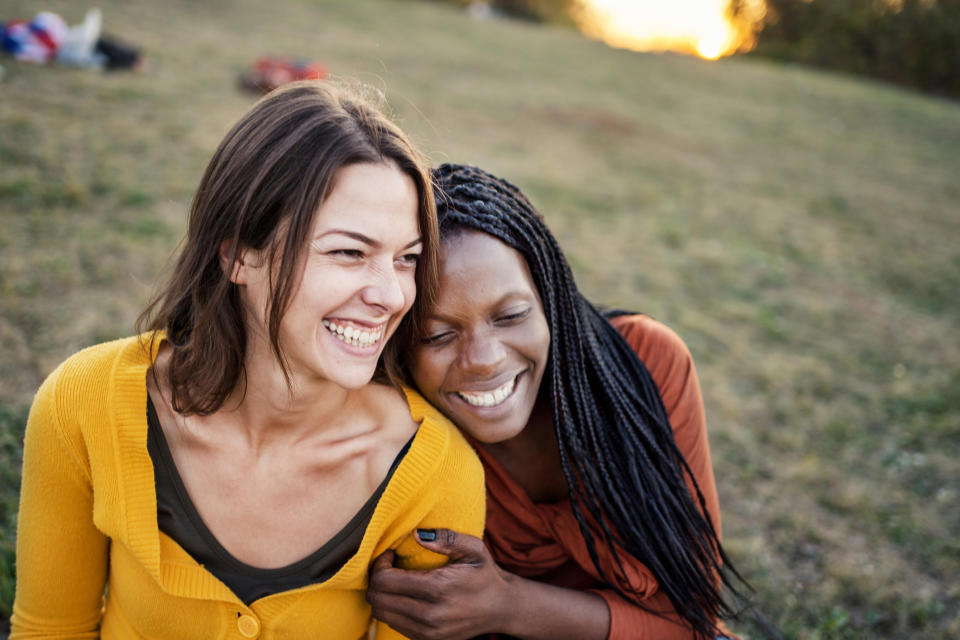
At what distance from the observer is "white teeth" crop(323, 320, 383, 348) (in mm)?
1628

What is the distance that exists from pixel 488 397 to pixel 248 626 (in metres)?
0.87

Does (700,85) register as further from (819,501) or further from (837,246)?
(819,501)

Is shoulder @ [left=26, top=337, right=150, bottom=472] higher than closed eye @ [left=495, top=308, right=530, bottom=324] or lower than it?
lower

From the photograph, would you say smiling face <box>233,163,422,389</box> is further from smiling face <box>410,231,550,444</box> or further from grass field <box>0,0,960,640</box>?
grass field <box>0,0,960,640</box>

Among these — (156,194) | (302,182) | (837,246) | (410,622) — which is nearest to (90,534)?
(410,622)

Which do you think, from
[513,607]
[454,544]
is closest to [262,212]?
[454,544]

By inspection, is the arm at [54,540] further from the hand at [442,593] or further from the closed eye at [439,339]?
the closed eye at [439,339]

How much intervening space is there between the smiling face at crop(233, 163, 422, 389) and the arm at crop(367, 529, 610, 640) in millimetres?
523

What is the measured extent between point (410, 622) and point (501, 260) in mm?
1001

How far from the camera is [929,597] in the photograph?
320 cm

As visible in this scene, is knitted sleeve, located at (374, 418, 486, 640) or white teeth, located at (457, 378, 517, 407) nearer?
knitted sleeve, located at (374, 418, 486, 640)

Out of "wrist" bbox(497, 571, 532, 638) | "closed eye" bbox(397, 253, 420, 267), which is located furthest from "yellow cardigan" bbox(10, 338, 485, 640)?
"closed eye" bbox(397, 253, 420, 267)

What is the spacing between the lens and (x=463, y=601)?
176 cm

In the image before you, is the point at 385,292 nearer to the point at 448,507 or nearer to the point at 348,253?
the point at 348,253
